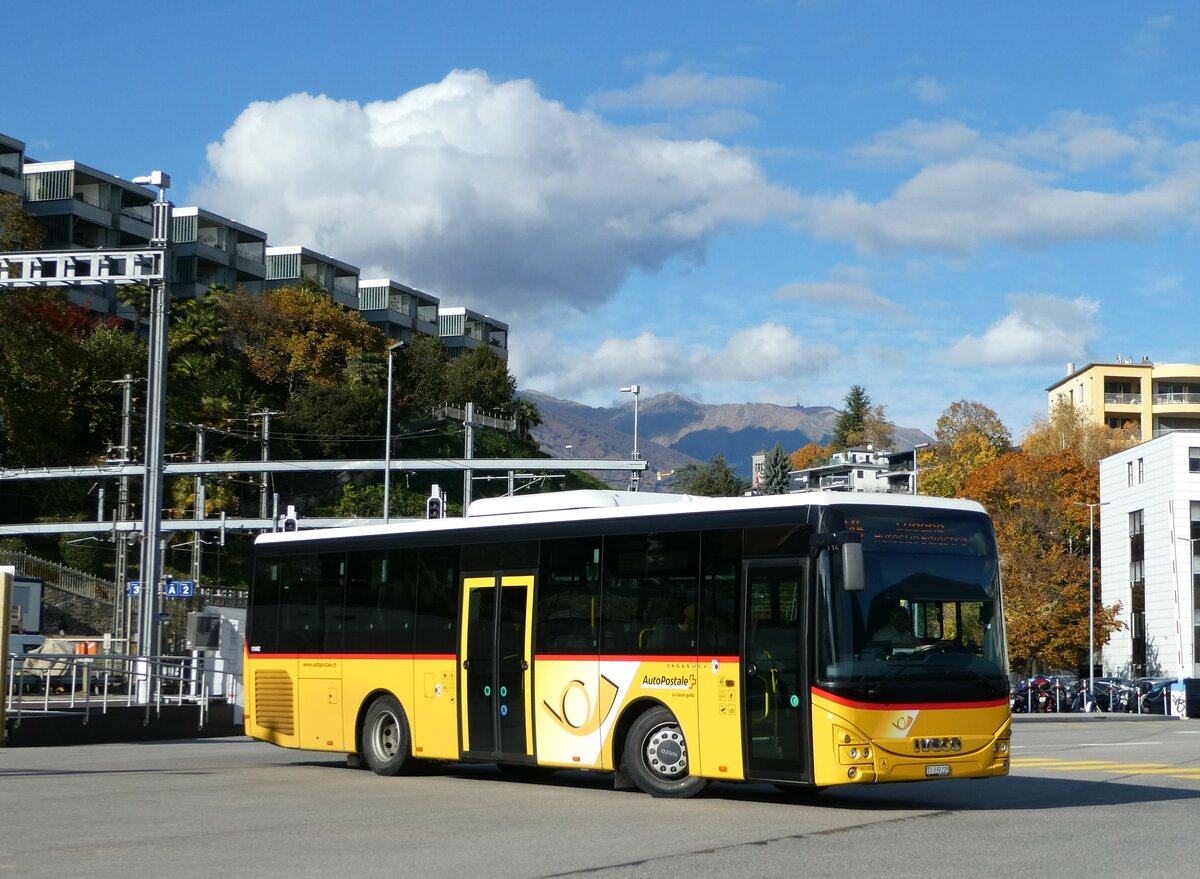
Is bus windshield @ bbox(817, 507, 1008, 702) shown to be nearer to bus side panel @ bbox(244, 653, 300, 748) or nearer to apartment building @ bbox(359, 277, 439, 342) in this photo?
bus side panel @ bbox(244, 653, 300, 748)

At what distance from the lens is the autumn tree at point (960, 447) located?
91.9 metres

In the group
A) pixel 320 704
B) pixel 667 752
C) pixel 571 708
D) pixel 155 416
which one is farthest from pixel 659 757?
pixel 155 416

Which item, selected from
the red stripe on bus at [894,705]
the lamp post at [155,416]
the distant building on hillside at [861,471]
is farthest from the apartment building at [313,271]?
the red stripe on bus at [894,705]

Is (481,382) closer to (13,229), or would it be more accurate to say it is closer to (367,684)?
(13,229)

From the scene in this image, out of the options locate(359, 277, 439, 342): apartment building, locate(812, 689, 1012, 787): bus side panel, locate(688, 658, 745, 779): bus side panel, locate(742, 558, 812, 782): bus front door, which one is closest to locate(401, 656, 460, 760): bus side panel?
locate(688, 658, 745, 779): bus side panel

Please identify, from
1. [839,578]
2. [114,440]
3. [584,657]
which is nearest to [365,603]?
[584,657]

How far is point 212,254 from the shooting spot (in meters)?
102

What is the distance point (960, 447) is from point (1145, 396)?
3304 centimetres

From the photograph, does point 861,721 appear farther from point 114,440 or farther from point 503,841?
point 114,440

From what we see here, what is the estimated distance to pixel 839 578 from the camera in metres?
14.2

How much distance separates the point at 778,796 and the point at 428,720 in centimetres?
438

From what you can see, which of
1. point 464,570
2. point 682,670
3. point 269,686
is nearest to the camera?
point 682,670

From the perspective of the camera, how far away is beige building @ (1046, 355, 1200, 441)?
11988 cm

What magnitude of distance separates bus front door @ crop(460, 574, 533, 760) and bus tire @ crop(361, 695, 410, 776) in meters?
1.32
